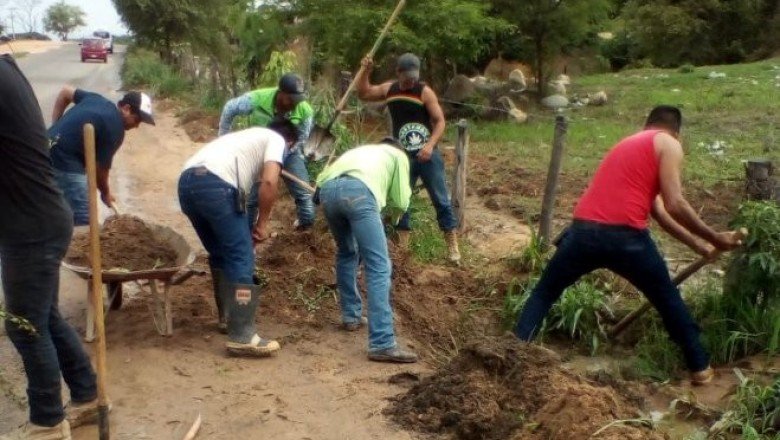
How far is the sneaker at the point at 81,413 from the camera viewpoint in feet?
14.8

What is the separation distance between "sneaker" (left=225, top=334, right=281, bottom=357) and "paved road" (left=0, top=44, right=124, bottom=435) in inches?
46.8

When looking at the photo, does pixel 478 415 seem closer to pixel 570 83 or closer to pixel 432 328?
pixel 432 328

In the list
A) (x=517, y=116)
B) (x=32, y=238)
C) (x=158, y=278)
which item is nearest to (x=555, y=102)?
(x=517, y=116)

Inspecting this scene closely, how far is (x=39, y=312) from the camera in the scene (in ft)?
13.4

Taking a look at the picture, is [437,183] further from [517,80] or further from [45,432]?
[517,80]

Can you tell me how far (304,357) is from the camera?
5699 millimetres

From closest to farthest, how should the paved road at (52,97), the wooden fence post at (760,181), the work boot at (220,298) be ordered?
the paved road at (52,97) → the work boot at (220,298) → the wooden fence post at (760,181)

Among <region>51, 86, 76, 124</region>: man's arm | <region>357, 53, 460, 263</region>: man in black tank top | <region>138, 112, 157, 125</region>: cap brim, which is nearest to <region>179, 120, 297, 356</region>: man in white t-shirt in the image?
<region>138, 112, 157, 125</region>: cap brim

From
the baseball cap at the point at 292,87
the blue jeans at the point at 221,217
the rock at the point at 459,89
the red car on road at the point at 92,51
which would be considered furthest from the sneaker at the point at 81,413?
the red car on road at the point at 92,51

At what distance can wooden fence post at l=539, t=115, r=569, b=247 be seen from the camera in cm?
696

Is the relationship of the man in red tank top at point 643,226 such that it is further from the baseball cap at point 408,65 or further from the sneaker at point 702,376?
the baseball cap at point 408,65

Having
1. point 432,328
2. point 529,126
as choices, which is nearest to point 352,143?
point 432,328

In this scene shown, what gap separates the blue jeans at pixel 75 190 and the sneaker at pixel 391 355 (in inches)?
85.4

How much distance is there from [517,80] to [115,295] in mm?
16690
